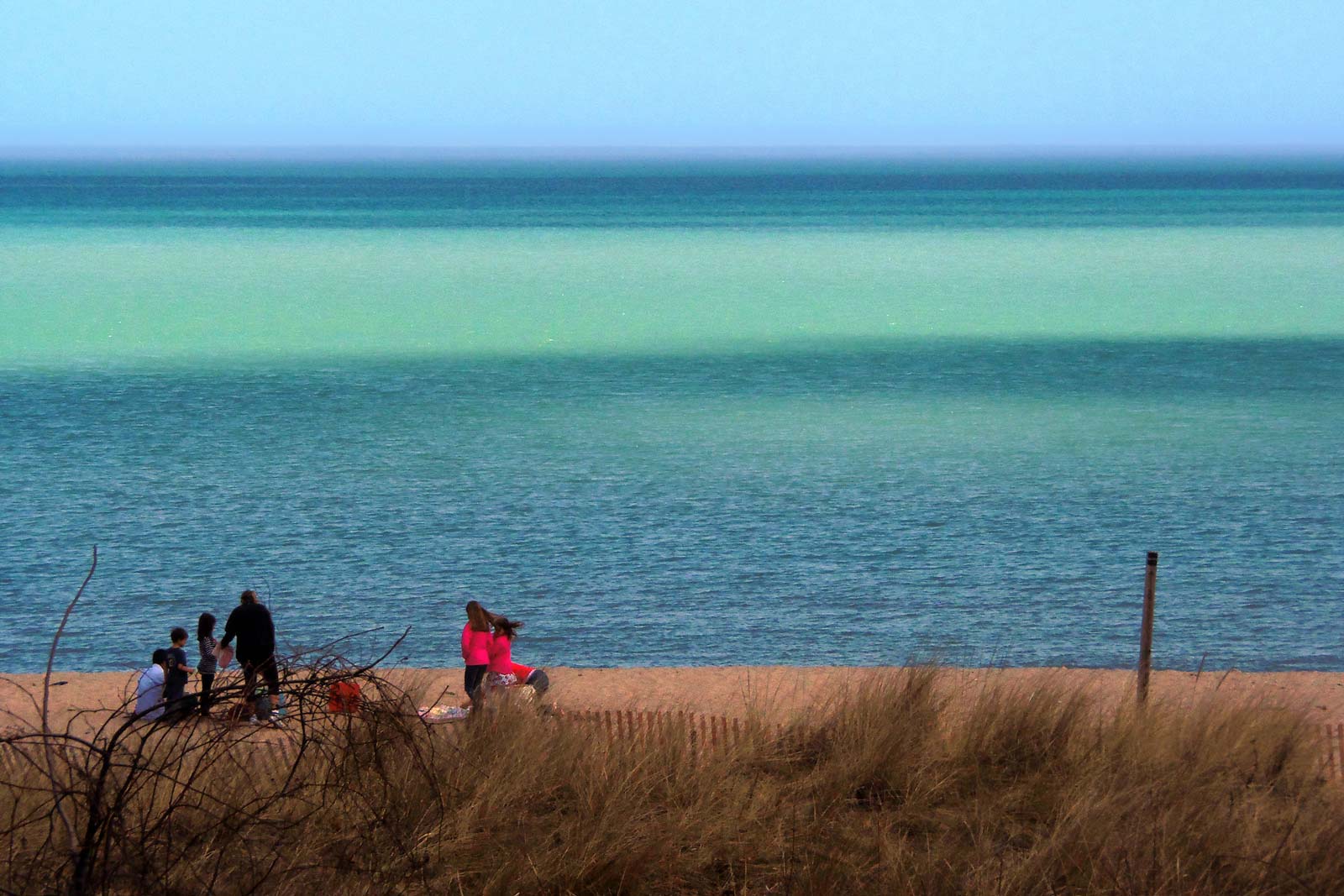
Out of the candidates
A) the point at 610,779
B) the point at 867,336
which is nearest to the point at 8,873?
the point at 610,779

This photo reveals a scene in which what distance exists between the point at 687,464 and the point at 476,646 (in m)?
15.5

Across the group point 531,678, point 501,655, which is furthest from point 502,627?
point 531,678

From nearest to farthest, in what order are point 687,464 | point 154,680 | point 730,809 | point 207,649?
point 730,809, point 154,680, point 207,649, point 687,464

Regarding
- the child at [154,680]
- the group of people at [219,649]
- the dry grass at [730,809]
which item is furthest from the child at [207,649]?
the dry grass at [730,809]

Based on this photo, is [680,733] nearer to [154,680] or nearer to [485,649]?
[485,649]

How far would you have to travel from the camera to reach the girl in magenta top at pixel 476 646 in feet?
38.7

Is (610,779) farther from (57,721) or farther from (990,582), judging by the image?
(990,582)

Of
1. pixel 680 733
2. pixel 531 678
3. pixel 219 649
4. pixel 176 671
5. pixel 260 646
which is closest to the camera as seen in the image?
pixel 680 733

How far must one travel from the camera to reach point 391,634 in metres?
16.0

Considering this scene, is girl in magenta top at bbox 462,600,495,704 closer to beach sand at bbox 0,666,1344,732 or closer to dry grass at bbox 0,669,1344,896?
beach sand at bbox 0,666,1344,732

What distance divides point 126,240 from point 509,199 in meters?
70.9

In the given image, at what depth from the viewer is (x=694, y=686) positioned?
46.1 feet

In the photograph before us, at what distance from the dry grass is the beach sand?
3.94 m

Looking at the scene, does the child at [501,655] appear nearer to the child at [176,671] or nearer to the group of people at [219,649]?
the group of people at [219,649]
